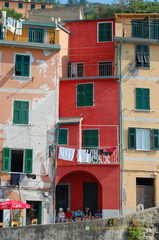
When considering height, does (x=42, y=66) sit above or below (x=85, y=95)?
above

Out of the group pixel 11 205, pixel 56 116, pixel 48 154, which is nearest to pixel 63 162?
pixel 48 154

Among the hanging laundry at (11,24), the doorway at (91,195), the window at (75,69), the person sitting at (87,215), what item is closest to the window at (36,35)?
the hanging laundry at (11,24)

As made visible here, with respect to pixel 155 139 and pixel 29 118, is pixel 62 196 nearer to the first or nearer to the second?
pixel 29 118

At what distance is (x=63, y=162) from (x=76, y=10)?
94.9ft

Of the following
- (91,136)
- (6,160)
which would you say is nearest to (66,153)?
(91,136)

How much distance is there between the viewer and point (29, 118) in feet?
113

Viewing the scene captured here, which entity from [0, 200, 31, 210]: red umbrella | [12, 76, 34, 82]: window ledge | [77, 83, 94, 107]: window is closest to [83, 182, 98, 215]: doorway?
[77, 83, 94, 107]: window

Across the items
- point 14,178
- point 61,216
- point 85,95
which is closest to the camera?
point 14,178

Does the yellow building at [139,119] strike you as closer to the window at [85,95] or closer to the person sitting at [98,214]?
the person sitting at [98,214]

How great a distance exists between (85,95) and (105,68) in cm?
405

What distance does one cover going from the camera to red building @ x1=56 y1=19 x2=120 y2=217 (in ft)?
111

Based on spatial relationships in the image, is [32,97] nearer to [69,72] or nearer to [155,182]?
[69,72]

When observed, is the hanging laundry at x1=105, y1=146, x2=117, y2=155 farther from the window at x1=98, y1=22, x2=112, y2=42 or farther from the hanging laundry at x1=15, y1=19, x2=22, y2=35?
the hanging laundry at x1=15, y1=19, x2=22, y2=35

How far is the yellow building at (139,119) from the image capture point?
34.4 meters
